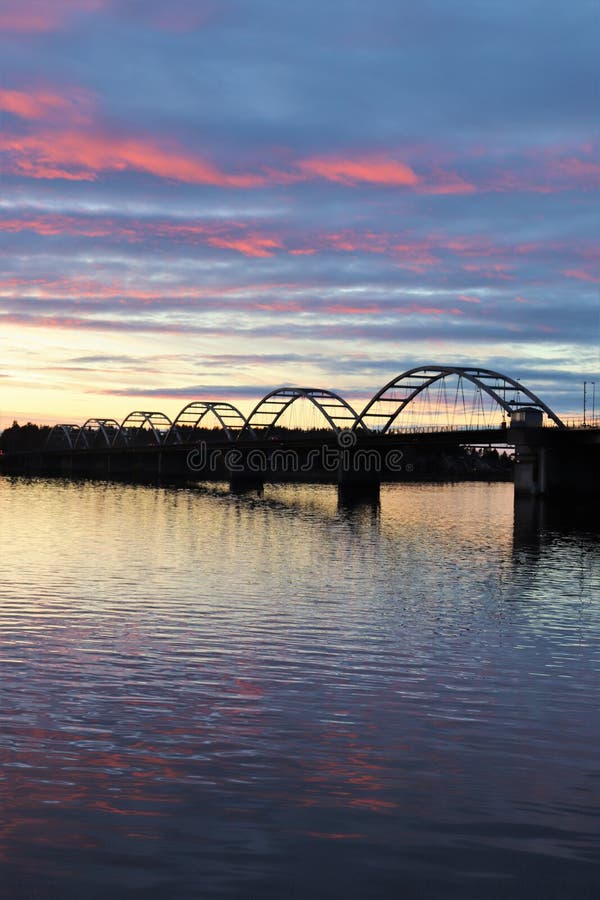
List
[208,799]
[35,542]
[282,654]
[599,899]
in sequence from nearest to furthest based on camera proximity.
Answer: [599,899], [208,799], [282,654], [35,542]

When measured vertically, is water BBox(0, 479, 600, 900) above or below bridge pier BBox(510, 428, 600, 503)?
below

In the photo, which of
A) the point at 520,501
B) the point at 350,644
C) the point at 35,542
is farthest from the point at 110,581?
the point at 520,501

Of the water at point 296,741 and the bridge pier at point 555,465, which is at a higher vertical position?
the bridge pier at point 555,465

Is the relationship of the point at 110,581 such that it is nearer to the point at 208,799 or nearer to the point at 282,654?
the point at 282,654

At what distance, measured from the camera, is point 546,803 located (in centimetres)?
1137

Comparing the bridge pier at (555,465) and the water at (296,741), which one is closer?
the water at (296,741)

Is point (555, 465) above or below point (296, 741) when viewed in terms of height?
above

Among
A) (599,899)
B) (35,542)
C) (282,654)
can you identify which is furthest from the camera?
(35,542)

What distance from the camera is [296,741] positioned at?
13734mm

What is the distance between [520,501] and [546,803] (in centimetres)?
10268

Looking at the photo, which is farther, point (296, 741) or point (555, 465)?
point (555, 465)

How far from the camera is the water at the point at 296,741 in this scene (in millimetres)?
9453

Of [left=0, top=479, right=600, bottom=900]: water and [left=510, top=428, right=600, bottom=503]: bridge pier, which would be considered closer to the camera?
[left=0, top=479, right=600, bottom=900]: water

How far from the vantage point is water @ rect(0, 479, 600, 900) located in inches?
372
